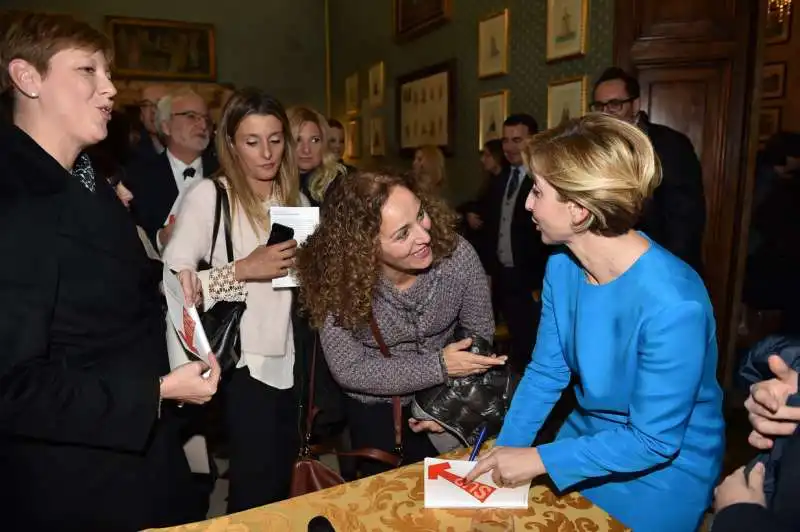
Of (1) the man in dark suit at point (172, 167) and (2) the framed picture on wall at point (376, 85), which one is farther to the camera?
(2) the framed picture on wall at point (376, 85)

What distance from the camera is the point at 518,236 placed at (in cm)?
436

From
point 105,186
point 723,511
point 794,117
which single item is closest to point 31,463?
point 105,186

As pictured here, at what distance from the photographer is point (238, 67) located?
9.55 meters

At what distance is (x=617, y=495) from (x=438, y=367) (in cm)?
67

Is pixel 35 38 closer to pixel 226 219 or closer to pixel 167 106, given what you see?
pixel 226 219

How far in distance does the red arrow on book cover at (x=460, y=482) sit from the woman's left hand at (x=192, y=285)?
1012 mm

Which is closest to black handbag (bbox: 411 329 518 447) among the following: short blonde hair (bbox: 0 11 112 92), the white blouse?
the white blouse

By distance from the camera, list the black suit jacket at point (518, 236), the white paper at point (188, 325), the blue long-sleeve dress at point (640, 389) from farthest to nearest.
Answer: the black suit jacket at point (518, 236), the white paper at point (188, 325), the blue long-sleeve dress at point (640, 389)

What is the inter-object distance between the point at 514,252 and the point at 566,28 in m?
1.84

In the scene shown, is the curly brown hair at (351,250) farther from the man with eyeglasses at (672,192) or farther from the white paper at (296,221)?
the man with eyeglasses at (672,192)

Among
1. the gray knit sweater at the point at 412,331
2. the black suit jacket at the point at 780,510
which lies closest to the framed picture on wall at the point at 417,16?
the gray knit sweater at the point at 412,331

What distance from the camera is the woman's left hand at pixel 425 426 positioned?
1955 mm

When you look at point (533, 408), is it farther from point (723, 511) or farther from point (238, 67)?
point (238, 67)

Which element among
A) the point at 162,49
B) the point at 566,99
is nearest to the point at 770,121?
the point at 566,99
